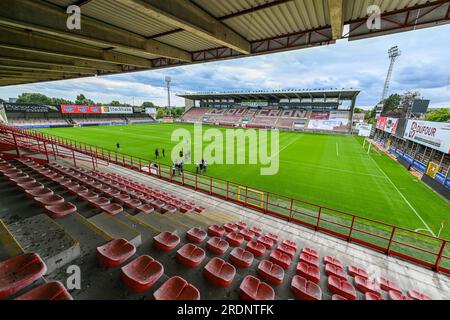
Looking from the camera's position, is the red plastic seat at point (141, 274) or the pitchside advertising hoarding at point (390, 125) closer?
the red plastic seat at point (141, 274)

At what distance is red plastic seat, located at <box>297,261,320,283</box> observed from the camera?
4.36m

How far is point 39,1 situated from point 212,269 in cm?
922

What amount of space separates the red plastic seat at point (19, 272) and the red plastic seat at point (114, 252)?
2.71 feet

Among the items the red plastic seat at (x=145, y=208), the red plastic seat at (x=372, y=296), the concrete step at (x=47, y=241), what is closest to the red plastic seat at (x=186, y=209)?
the red plastic seat at (x=145, y=208)

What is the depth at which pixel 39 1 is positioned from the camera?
5949 millimetres

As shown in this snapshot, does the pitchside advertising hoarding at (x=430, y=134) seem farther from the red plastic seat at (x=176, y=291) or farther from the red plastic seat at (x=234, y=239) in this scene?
the red plastic seat at (x=176, y=291)

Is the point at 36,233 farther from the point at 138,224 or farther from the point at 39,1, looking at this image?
the point at 39,1

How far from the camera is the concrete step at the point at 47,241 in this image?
129 inches

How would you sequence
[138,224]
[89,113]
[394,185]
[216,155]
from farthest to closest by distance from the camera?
[89,113] → [216,155] → [394,185] → [138,224]

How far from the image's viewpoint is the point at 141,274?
330 cm
